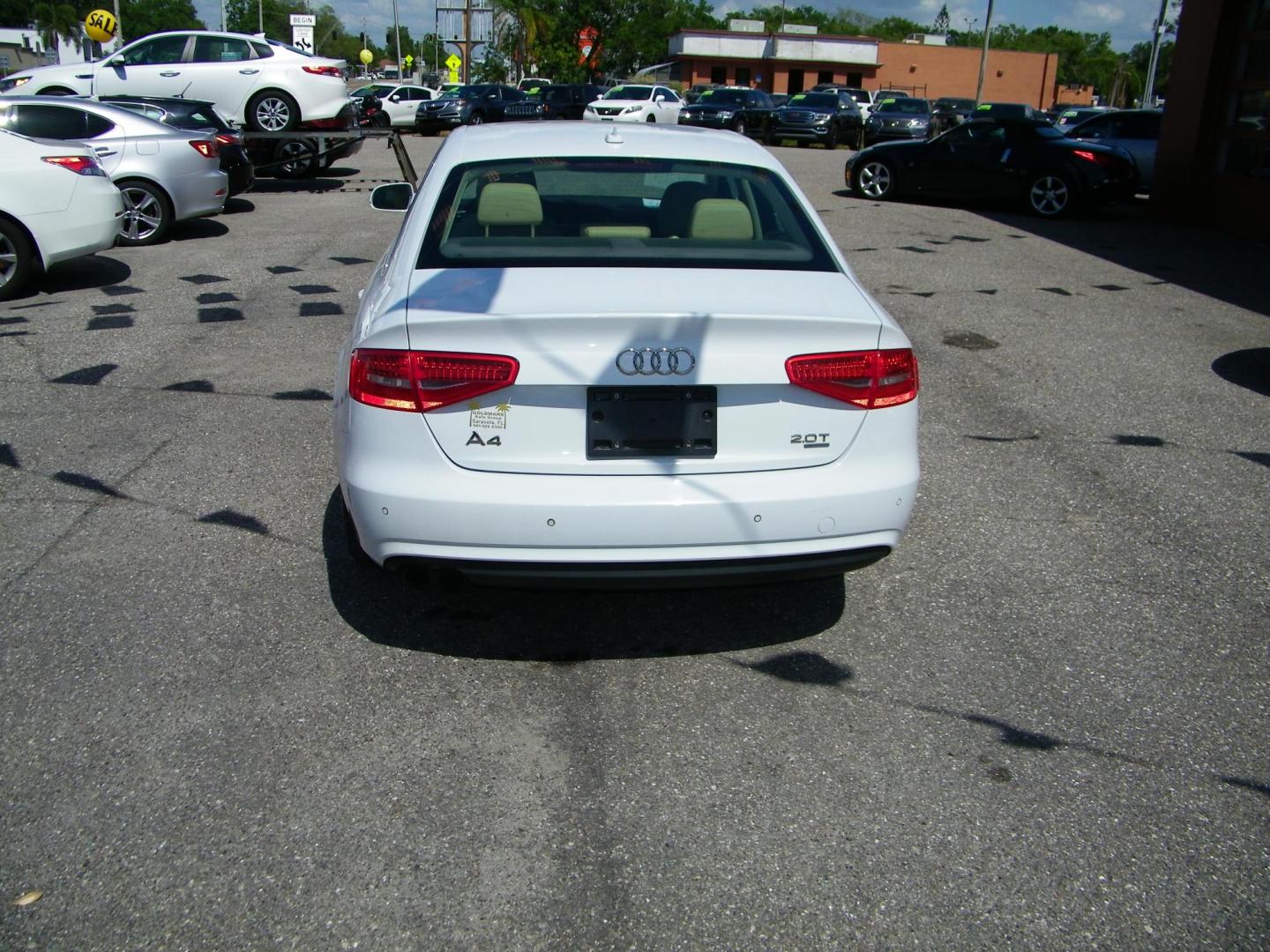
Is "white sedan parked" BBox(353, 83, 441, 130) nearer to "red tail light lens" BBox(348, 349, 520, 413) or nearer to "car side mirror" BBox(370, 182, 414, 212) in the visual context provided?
"car side mirror" BBox(370, 182, 414, 212)

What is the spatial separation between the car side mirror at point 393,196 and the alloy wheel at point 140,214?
773 centimetres

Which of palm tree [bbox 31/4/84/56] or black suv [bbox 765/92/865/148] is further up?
palm tree [bbox 31/4/84/56]

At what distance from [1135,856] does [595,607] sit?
1999 millimetres

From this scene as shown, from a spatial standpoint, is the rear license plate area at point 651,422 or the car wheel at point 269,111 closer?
the rear license plate area at point 651,422

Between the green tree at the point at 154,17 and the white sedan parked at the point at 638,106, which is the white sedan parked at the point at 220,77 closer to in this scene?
the white sedan parked at the point at 638,106

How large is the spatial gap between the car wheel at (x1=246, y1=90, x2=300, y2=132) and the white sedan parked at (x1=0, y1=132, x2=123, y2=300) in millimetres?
9314

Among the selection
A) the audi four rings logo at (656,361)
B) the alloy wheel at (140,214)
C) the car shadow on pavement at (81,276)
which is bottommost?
the car shadow on pavement at (81,276)

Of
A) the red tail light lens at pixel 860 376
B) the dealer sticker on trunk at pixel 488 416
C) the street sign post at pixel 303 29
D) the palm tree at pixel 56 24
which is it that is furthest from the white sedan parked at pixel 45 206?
→ the palm tree at pixel 56 24

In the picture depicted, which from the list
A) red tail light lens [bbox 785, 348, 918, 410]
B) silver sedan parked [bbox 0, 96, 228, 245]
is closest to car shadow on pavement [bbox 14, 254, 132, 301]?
silver sedan parked [bbox 0, 96, 228, 245]

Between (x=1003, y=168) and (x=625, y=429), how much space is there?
14976 millimetres

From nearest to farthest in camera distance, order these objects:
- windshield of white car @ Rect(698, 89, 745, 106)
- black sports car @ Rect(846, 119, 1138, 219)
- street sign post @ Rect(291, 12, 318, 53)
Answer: black sports car @ Rect(846, 119, 1138, 219), windshield of white car @ Rect(698, 89, 745, 106), street sign post @ Rect(291, 12, 318, 53)

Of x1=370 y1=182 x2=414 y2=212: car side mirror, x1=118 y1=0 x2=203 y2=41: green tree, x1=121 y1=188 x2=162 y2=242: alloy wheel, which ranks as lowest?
x1=121 y1=188 x2=162 y2=242: alloy wheel

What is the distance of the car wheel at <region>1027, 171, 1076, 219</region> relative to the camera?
53.0 ft

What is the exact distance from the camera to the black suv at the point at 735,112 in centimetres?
3381
